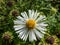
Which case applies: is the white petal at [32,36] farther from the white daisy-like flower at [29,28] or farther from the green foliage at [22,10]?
the green foliage at [22,10]

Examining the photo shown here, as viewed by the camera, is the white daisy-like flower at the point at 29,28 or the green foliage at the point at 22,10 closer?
the white daisy-like flower at the point at 29,28

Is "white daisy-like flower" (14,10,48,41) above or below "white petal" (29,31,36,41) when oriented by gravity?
above

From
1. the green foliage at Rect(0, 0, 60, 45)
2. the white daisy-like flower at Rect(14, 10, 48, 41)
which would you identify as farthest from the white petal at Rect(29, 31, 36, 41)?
the green foliage at Rect(0, 0, 60, 45)

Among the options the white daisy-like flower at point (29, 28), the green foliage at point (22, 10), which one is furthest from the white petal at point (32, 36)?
the green foliage at point (22, 10)

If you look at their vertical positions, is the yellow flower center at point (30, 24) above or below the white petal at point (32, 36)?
above

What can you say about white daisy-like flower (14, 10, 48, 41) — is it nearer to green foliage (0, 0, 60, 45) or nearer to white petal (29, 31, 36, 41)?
white petal (29, 31, 36, 41)

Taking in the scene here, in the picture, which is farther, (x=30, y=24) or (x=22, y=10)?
(x=22, y=10)


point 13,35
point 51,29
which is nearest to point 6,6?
point 13,35

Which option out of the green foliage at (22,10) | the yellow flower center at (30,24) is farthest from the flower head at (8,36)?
the yellow flower center at (30,24)

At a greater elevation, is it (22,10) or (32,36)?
(22,10)

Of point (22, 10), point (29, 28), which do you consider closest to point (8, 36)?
point (29, 28)

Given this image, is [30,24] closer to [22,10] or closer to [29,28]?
[29,28]
